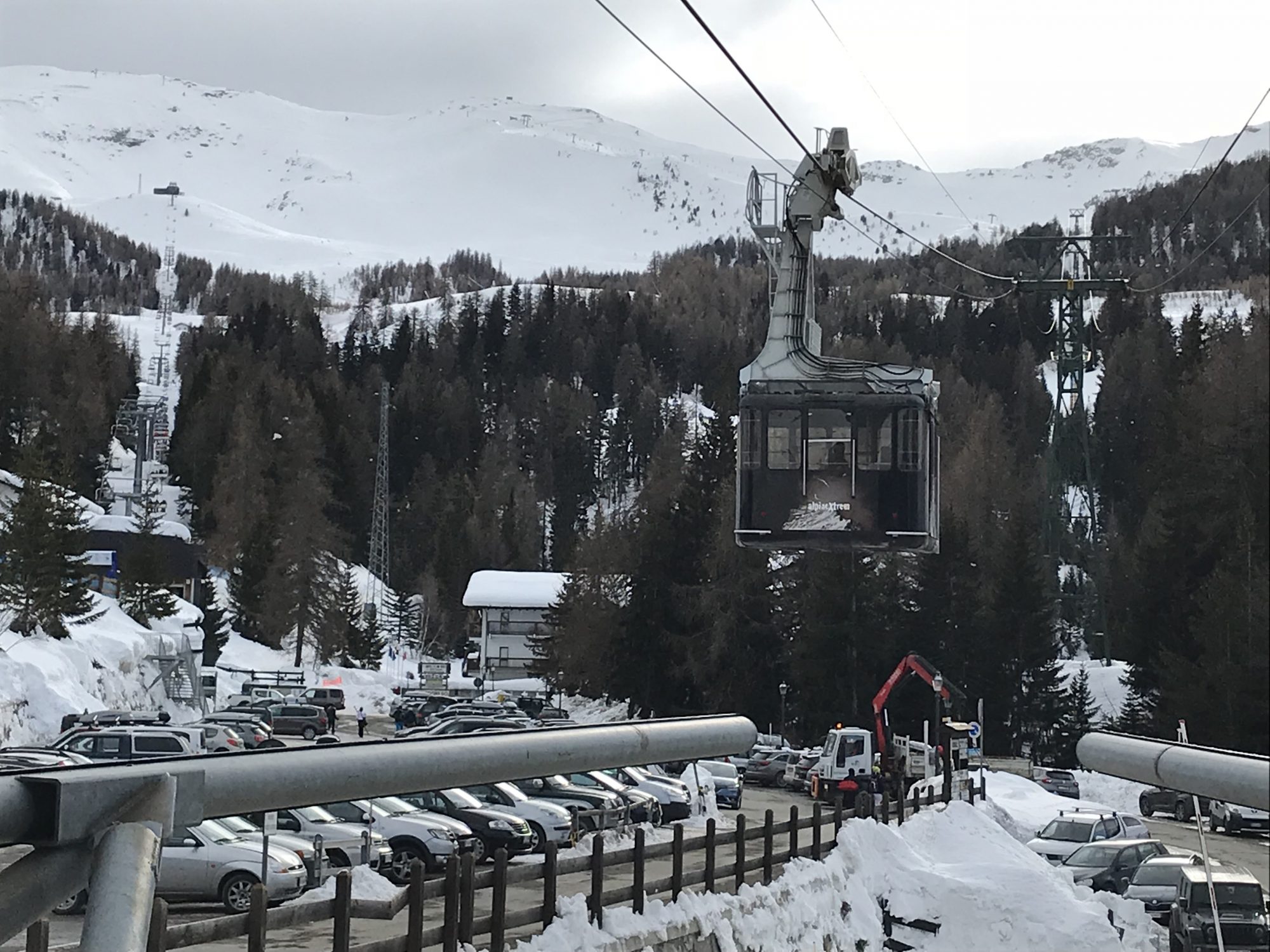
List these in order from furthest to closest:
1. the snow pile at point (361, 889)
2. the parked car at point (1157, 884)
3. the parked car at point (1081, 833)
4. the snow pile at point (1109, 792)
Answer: the snow pile at point (1109, 792) < the parked car at point (1081, 833) < the parked car at point (1157, 884) < the snow pile at point (361, 889)

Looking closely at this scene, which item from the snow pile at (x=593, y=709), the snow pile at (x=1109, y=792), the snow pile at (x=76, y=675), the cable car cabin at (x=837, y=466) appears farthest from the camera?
Result: the snow pile at (x=593, y=709)

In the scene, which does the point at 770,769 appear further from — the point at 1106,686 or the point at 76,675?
the point at 76,675

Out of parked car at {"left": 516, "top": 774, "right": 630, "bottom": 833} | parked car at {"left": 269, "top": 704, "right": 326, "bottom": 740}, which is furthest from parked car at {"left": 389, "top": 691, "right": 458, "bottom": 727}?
parked car at {"left": 516, "top": 774, "right": 630, "bottom": 833}

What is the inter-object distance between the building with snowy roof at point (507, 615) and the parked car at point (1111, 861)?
69.7 metres

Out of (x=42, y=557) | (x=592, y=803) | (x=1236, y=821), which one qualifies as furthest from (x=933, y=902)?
(x=42, y=557)

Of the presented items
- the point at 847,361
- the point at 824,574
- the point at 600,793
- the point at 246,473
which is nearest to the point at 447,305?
the point at 246,473

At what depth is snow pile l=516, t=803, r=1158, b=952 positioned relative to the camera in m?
12.9

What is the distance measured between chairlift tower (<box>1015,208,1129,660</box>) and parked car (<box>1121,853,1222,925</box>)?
31489mm

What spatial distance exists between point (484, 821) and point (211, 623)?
71.8m

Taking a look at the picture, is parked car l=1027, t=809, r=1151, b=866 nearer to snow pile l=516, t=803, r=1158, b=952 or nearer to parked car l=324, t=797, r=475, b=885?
snow pile l=516, t=803, r=1158, b=952

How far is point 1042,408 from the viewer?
109250mm

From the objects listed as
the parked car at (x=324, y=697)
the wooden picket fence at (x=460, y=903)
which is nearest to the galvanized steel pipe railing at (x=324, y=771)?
the wooden picket fence at (x=460, y=903)

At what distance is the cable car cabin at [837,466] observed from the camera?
863 inches

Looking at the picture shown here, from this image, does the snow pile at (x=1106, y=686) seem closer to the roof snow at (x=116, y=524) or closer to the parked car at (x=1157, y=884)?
the parked car at (x=1157, y=884)
